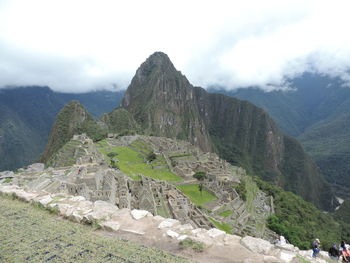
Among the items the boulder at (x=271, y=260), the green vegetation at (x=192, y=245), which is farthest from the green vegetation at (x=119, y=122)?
the boulder at (x=271, y=260)

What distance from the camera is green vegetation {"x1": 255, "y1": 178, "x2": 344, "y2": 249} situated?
107ft

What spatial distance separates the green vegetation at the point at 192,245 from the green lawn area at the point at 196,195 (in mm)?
26399

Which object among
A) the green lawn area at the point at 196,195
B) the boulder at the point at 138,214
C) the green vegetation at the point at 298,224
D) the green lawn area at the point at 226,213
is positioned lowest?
the green vegetation at the point at 298,224

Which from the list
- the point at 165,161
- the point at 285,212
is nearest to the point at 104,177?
the point at 165,161

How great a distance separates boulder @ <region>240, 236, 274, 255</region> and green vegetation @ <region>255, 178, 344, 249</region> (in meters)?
30.9

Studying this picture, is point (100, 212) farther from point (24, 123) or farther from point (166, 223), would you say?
point (24, 123)

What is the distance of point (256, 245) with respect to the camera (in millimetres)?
5219

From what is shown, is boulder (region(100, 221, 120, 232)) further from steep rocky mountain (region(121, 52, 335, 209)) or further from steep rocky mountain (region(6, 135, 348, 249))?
steep rocky mountain (region(121, 52, 335, 209))

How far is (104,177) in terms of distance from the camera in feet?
79.2

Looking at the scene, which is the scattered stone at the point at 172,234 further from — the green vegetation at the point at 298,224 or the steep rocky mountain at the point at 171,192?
the green vegetation at the point at 298,224

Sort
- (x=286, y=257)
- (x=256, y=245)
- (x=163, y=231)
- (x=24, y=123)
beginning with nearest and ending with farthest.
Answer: (x=286, y=257)
(x=256, y=245)
(x=163, y=231)
(x=24, y=123)

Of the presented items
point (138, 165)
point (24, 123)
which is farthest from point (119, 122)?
point (24, 123)

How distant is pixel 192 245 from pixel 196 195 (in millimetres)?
29784

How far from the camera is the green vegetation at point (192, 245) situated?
5094 millimetres
